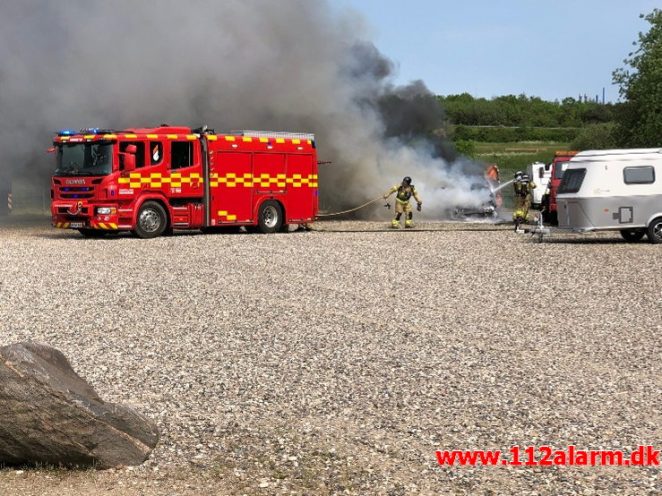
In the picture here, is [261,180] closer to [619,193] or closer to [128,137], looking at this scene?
[128,137]

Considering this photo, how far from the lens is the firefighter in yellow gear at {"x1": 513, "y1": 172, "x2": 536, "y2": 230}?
77.2ft

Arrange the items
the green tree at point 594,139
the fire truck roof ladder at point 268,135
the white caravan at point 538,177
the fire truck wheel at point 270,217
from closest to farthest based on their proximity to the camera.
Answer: the fire truck roof ladder at point 268,135 → the fire truck wheel at point 270,217 → the white caravan at point 538,177 → the green tree at point 594,139

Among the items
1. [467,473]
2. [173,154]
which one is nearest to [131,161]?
[173,154]

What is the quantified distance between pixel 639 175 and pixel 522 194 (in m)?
3.75

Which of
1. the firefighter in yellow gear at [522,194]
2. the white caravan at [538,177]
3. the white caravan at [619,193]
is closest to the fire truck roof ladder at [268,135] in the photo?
the firefighter in yellow gear at [522,194]

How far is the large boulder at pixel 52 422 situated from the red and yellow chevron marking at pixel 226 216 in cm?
1796

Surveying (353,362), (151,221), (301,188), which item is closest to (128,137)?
(151,221)

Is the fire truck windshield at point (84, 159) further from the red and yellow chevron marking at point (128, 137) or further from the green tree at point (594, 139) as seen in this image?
the green tree at point (594, 139)

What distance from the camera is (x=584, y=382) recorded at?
25.3ft

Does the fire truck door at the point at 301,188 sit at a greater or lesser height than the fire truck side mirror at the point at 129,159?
lesser

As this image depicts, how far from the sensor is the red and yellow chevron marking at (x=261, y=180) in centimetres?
2355

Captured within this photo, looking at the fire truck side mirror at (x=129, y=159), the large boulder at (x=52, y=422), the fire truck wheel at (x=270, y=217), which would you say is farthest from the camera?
the fire truck wheel at (x=270, y=217)

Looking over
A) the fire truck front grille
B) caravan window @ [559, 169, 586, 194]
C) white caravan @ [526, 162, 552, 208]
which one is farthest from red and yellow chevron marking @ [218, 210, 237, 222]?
white caravan @ [526, 162, 552, 208]

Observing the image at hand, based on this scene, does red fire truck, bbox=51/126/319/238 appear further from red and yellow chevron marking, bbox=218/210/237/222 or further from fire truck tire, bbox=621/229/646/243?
fire truck tire, bbox=621/229/646/243
